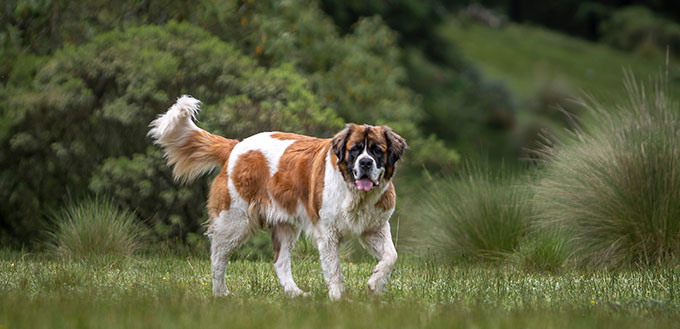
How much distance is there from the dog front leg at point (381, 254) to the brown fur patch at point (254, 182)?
1.07m

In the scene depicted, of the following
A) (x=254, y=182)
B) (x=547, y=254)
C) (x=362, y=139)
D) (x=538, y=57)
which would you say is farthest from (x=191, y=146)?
(x=538, y=57)

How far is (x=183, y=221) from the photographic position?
10.7m

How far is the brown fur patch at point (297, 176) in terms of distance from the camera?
22.7ft

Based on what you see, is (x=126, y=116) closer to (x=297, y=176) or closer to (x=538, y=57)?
(x=297, y=176)

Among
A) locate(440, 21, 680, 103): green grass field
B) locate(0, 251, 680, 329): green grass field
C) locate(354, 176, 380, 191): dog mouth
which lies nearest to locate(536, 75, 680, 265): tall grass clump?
locate(0, 251, 680, 329): green grass field

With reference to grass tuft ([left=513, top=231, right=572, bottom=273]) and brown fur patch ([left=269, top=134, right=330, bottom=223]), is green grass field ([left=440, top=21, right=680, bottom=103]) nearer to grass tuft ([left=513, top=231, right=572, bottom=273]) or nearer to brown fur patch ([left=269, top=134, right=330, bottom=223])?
grass tuft ([left=513, top=231, right=572, bottom=273])

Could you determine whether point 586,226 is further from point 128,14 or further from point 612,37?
point 612,37

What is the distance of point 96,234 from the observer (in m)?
9.49

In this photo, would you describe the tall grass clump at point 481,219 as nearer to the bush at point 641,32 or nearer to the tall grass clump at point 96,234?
the tall grass clump at point 96,234

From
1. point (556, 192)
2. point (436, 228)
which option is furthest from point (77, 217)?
point (556, 192)

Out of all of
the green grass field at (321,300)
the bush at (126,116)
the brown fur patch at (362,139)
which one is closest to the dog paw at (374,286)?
the green grass field at (321,300)

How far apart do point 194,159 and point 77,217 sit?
2.93 m

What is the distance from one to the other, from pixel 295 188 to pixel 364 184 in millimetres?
983

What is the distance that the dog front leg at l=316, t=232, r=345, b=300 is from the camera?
257 inches
